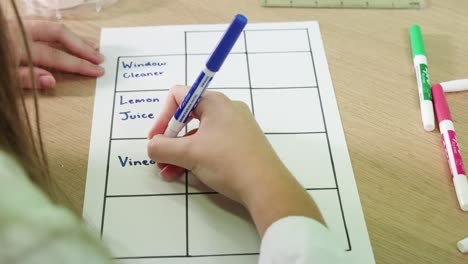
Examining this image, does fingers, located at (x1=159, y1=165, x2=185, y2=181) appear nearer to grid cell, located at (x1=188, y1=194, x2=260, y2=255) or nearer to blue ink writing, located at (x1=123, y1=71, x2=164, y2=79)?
grid cell, located at (x1=188, y1=194, x2=260, y2=255)

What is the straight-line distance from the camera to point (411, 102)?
792 millimetres

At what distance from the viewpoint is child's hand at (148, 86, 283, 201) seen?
648 millimetres

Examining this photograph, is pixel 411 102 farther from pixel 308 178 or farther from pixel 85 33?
pixel 85 33

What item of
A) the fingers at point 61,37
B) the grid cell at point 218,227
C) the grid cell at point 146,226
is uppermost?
the fingers at point 61,37

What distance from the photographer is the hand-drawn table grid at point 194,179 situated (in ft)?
A: 2.09

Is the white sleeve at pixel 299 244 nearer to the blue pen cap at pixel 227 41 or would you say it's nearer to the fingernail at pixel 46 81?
the blue pen cap at pixel 227 41

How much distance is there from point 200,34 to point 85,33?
19 centimetres

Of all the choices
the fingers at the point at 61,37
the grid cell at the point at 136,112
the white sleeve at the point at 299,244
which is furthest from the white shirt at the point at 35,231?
the fingers at the point at 61,37

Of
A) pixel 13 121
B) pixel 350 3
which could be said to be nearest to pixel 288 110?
pixel 350 3

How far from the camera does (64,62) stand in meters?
0.81

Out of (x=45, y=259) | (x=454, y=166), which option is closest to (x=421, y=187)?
(x=454, y=166)

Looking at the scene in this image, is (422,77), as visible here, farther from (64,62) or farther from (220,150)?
(64,62)

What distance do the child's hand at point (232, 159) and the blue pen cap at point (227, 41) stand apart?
7 cm

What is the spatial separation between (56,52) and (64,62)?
0.07 feet
